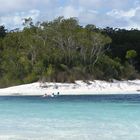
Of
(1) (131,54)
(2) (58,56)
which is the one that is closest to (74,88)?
(2) (58,56)

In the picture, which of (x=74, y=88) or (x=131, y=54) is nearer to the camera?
(x=74, y=88)

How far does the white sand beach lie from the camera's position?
58.3 metres

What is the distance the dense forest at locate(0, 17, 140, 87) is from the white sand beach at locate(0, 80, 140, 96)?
4.25 feet

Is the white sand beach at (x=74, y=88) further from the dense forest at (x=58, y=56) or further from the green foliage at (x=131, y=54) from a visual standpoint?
the green foliage at (x=131, y=54)

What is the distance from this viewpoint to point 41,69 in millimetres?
63094

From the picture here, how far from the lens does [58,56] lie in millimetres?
64062

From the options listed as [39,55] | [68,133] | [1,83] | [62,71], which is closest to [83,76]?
[62,71]

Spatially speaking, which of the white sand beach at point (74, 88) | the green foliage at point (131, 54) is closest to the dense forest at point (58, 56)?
the white sand beach at point (74, 88)

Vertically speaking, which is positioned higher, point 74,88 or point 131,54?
point 131,54

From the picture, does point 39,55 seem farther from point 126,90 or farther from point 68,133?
point 68,133

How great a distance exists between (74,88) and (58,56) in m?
6.31

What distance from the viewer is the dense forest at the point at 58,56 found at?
63.2m

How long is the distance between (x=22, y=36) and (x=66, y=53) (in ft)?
21.8

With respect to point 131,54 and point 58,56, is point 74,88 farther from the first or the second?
point 131,54
